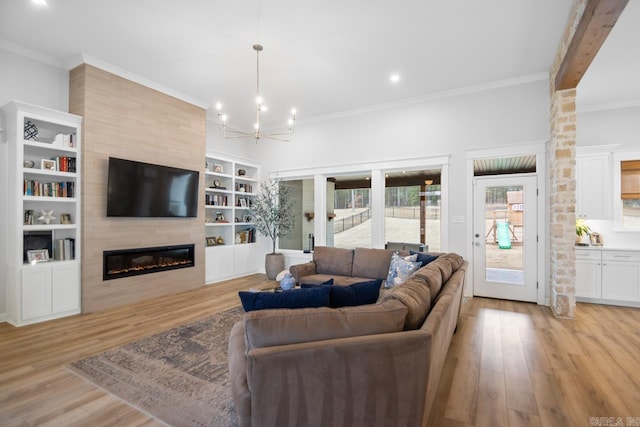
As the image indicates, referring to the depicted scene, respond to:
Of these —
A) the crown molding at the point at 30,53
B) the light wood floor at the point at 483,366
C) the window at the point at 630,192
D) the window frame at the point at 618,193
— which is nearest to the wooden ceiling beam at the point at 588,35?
the window frame at the point at 618,193

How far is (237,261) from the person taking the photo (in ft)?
21.4

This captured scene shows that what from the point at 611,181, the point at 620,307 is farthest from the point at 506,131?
the point at 620,307

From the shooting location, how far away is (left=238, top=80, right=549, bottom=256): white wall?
4.62m

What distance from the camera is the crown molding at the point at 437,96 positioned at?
15.0ft

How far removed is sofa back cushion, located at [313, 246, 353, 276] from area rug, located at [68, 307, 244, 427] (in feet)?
6.59

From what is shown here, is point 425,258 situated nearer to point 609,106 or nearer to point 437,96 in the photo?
point 437,96

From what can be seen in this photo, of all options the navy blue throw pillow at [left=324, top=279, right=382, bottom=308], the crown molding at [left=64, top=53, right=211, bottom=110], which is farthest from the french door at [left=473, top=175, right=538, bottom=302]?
the crown molding at [left=64, top=53, right=211, bottom=110]

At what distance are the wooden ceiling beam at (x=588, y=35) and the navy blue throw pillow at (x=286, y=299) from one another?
10.6 feet

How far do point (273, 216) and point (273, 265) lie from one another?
1076 millimetres

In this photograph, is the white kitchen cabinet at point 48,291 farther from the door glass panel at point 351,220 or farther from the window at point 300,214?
the door glass panel at point 351,220

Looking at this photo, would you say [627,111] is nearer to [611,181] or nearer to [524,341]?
[611,181]

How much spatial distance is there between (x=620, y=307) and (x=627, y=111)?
325 centimetres

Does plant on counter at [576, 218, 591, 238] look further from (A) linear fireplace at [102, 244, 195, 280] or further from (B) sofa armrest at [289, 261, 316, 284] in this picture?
(A) linear fireplace at [102, 244, 195, 280]

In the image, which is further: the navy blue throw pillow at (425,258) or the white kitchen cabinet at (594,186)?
the white kitchen cabinet at (594,186)
